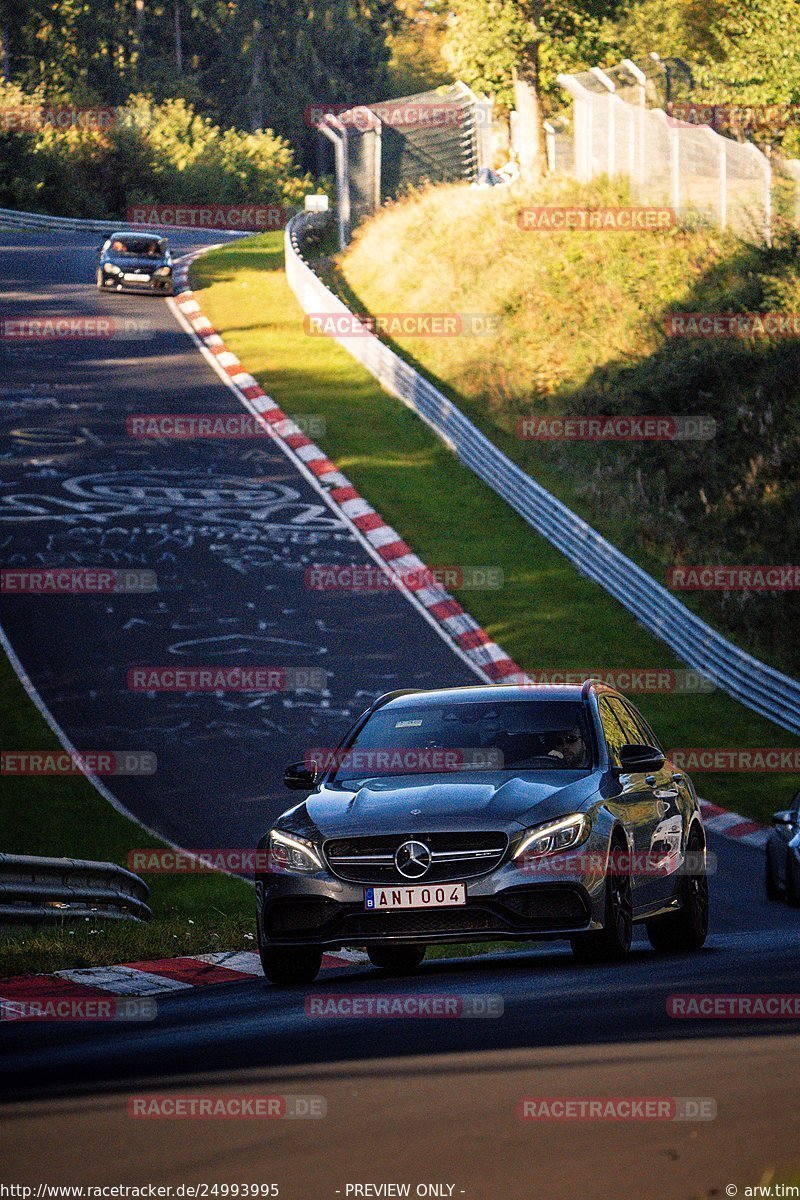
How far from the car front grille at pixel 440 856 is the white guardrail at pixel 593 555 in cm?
1364

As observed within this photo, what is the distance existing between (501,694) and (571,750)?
616 millimetres

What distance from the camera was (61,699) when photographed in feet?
70.4

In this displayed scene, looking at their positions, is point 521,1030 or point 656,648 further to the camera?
point 656,648

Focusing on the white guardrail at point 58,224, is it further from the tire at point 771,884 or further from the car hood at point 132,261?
the tire at point 771,884

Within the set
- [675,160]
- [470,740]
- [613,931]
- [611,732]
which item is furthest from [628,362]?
[613,931]

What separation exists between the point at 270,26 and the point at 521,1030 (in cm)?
10841

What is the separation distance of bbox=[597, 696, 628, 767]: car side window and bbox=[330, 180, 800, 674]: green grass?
587 inches

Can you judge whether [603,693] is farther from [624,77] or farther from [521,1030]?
[624,77]

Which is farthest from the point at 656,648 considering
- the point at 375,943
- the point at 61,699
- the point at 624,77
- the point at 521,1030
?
the point at 624,77

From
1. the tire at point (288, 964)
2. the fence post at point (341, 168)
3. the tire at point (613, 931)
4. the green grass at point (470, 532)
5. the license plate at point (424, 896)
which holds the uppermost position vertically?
the fence post at point (341, 168)

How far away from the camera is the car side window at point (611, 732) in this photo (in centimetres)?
1064

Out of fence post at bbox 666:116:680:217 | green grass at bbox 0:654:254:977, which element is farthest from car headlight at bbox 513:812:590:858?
fence post at bbox 666:116:680:217

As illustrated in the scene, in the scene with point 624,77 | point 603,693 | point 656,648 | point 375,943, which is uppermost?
point 624,77

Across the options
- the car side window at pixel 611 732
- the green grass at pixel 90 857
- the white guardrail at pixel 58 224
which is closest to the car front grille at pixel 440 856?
the car side window at pixel 611 732
